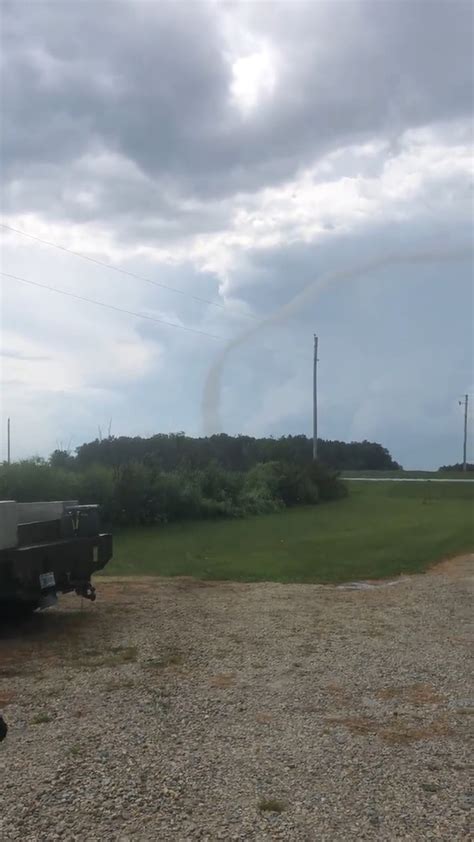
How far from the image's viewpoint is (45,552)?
30.5ft

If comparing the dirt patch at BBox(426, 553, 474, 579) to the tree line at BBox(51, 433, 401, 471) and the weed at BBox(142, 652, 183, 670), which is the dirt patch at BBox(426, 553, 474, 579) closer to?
the weed at BBox(142, 652, 183, 670)

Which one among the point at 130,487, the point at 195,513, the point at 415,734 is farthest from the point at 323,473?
the point at 415,734

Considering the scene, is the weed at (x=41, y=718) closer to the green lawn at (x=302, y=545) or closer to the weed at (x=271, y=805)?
the weed at (x=271, y=805)

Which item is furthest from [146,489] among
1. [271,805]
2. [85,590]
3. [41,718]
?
[271,805]

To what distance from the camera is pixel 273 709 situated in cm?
634

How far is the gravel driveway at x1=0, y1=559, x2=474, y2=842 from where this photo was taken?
439 cm

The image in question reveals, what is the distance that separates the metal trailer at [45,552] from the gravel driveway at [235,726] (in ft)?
1.60

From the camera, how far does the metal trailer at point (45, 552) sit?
8.88 m

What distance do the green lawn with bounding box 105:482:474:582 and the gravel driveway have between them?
4793mm

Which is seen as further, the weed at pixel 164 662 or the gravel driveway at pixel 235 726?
the weed at pixel 164 662

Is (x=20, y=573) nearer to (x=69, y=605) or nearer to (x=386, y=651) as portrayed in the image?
(x=69, y=605)

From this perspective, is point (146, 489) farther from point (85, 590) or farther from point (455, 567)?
point (85, 590)

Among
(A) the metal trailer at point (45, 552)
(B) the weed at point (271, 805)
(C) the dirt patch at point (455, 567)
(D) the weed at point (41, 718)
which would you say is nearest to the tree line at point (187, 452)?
(C) the dirt patch at point (455, 567)

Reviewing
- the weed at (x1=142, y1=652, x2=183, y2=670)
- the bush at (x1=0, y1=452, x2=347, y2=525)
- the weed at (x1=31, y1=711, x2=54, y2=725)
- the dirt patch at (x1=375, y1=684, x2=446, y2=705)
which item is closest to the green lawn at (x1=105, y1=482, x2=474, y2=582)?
the bush at (x1=0, y1=452, x2=347, y2=525)
